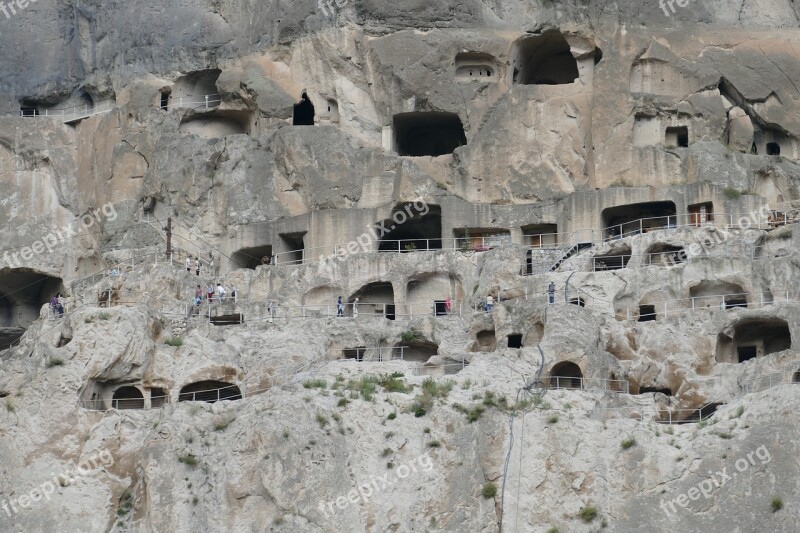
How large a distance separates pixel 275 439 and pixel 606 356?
10.4m

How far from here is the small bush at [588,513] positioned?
1676 inches

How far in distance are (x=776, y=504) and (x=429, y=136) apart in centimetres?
2705

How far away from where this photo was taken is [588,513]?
42.6 meters

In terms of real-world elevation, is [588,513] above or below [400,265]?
below

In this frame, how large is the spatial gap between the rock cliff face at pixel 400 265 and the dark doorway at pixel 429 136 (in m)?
0.16

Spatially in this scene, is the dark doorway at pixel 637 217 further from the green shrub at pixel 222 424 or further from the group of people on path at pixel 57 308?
the group of people on path at pixel 57 308

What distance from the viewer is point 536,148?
5884cm

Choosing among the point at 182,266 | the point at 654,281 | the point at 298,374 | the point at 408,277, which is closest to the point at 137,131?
the point at 182,266

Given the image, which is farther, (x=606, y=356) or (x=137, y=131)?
(x=137, y=131)

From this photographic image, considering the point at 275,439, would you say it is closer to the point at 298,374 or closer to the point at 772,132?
the point at 298,374

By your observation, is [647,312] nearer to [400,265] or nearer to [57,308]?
[400,265]

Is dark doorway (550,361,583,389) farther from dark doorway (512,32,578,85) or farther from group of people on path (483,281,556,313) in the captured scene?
dark doorway (512,32,578,85)

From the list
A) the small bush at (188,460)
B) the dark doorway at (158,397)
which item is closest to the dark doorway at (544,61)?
the dark doorway at (158,397)

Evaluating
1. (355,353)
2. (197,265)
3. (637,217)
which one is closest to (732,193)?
(637,217)
